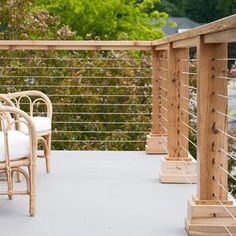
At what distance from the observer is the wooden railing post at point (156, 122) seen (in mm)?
5992

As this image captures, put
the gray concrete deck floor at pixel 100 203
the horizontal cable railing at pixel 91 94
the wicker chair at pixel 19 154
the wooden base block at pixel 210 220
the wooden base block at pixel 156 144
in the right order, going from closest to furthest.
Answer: the wooden base block at pixel 210 220, the gray concrete deck floor at pixel 100 203, the wicker chair at pixel 19 154, the wooden base block at pixel 156 144, the horizontal cable railing at pixel 91 94

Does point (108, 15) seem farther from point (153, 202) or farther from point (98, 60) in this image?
point (153, 202)

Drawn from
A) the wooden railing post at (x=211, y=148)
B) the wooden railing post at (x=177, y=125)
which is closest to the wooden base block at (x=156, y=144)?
the wooden railing post at (x=177, y=125)

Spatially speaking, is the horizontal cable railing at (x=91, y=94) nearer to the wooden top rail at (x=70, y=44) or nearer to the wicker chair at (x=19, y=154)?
the wooden top rail at (x=70, y=44)

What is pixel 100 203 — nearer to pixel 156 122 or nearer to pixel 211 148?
pixel 211 148

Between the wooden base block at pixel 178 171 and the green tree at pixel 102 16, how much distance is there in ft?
43.7

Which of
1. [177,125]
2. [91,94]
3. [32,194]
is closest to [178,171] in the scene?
[177,125]

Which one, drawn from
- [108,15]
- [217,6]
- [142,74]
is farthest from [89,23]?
[217,6]

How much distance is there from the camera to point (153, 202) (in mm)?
4129

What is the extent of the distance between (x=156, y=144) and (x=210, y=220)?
2701 mm

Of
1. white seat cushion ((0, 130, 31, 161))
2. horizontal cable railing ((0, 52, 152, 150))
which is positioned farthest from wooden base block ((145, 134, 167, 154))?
white seat cushion ((0, 130, 31, 161))

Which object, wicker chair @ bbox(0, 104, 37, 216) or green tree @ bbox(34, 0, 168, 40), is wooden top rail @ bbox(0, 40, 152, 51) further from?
green tree @ bbox(34, 0, 168, 40)

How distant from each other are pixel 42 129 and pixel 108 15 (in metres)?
14.1

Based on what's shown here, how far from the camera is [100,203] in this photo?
4094 millimetres
